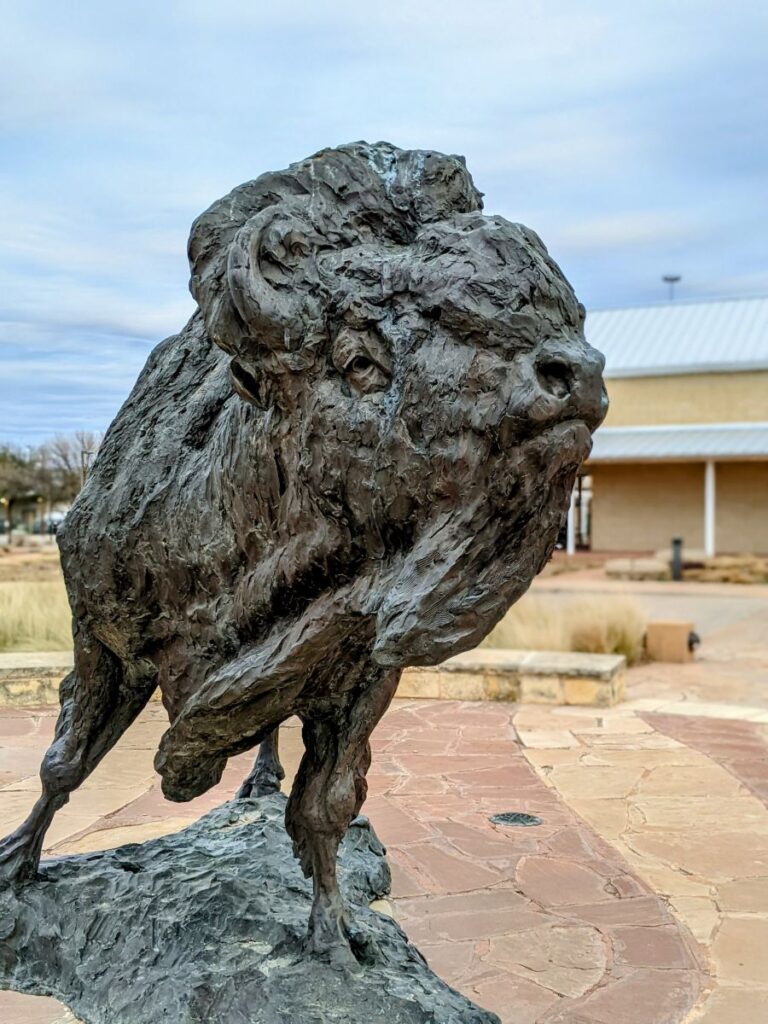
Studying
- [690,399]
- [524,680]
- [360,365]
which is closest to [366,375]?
[360,365]

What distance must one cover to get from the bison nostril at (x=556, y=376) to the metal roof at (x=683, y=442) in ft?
73.9

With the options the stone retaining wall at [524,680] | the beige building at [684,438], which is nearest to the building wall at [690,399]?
the beige building at [684,438]

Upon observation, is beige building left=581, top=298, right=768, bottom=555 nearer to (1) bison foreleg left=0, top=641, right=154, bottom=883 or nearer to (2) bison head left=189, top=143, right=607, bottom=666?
(1) bison foreleg left=0, top=641, right=154, bottom=883

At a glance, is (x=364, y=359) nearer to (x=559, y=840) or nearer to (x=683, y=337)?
(x=559, y=840)

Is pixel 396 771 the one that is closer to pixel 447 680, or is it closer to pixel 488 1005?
pixel 447 680

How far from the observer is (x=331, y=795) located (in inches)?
82.1

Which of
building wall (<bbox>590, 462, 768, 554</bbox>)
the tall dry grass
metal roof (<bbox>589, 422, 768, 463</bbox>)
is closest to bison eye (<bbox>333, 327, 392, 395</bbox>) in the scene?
the tall dry grass

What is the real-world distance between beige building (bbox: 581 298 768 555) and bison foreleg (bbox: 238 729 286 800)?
854 inches

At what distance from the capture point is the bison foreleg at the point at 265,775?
11.0 ft

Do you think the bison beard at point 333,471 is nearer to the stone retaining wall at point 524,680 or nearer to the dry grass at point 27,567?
the stone retaining wall at point 524,680

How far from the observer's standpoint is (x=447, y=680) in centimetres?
702

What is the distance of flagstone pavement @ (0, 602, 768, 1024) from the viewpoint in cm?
283

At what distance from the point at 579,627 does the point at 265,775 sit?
568cm

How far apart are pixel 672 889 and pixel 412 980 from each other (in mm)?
1792
